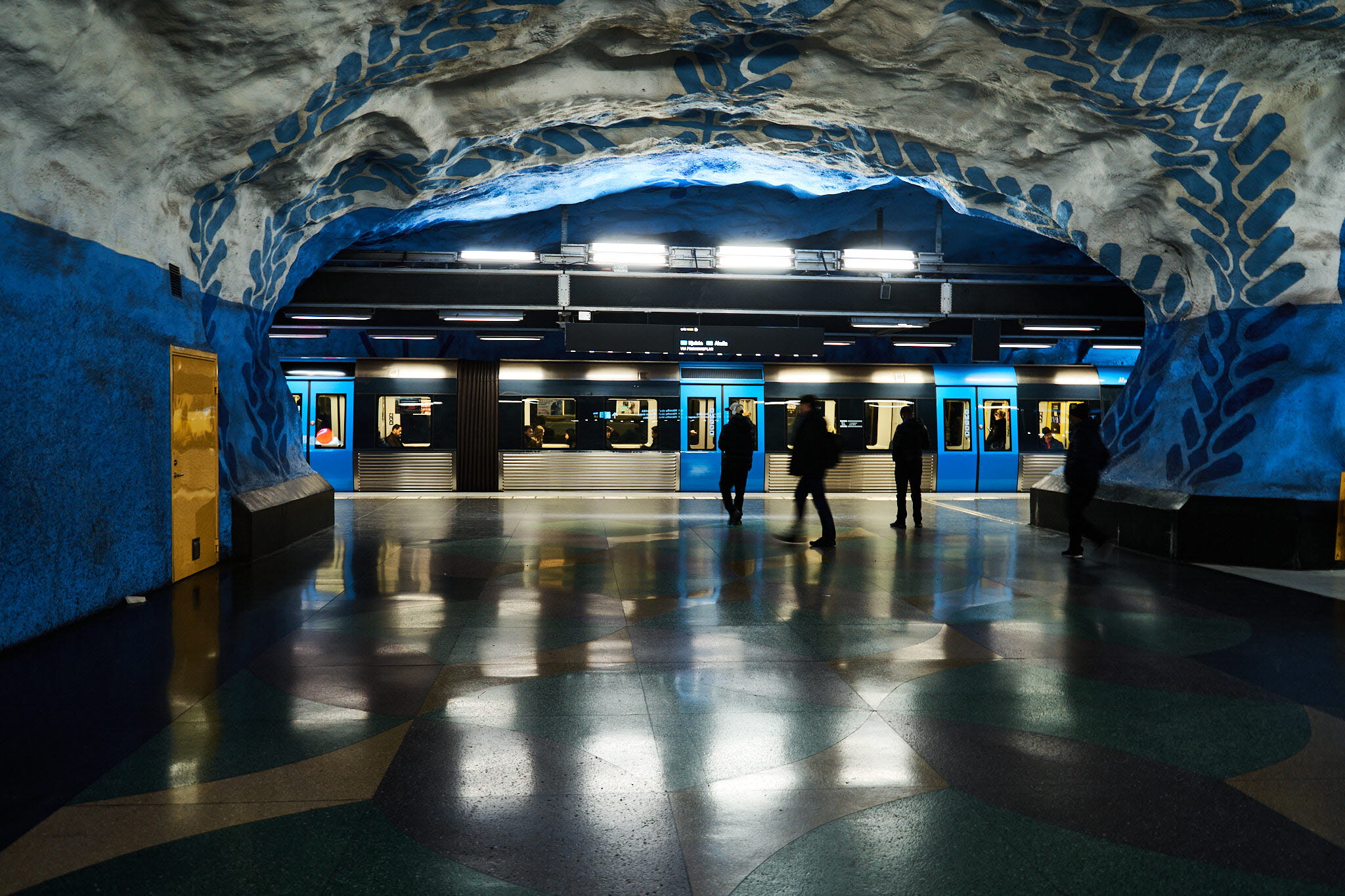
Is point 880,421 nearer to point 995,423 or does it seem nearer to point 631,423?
point 995,423

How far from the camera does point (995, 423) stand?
18.3 metres

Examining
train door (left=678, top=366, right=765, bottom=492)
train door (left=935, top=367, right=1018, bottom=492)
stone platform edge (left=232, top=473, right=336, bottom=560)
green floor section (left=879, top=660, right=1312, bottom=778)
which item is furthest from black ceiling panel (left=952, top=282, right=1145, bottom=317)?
green floor section (left=879, top=660, right=1312, bottom=778)

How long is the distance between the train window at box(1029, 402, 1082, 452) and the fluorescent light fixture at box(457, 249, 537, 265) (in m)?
11.3

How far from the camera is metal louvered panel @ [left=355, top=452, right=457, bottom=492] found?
58.0ft

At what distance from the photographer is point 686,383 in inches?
703

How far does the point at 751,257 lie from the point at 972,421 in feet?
25.7

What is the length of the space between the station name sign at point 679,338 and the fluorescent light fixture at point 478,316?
884 mm

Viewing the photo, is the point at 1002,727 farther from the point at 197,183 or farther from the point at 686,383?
the point at 686,383

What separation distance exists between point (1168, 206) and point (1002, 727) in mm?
7383

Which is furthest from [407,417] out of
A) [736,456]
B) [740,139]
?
[740,139]

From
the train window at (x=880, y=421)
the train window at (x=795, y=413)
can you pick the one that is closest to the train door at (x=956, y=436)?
the train window at (x=880, y=421)

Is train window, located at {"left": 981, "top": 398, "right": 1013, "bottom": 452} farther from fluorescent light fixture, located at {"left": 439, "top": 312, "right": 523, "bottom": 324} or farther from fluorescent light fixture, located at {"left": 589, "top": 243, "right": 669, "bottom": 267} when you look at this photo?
fluorescent light fixture, located at {"left": 439, "top": 312, "right": 523, "bottom": 324}

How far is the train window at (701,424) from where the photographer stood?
17.9 m

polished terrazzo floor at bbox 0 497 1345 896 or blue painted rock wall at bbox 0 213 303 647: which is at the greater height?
blue painted rock wall at bbox 0 213 303 647
